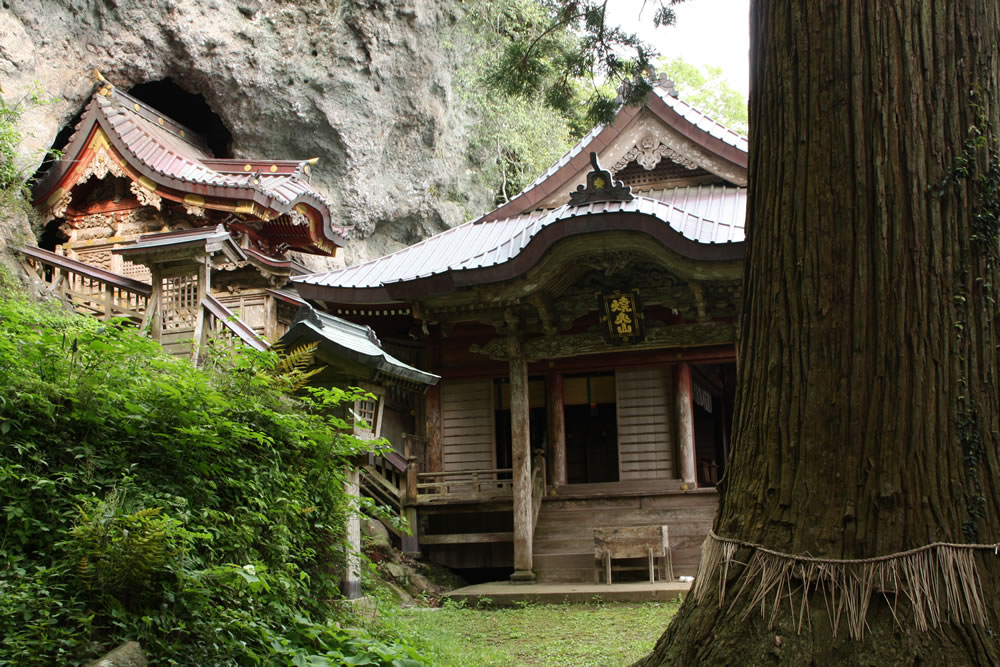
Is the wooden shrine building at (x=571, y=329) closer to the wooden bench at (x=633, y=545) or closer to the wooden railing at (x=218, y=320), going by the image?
the wooden bench at (x=633, y=545)

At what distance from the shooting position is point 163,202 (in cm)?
1661

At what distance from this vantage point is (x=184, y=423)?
15.8ft

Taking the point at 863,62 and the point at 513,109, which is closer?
the point at 863,62

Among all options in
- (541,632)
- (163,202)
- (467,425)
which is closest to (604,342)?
(467,425)

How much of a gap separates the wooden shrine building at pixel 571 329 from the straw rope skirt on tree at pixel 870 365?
7.54 meters

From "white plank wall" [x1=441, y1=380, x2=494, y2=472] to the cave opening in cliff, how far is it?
1039cm

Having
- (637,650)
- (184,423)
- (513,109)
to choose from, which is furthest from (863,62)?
(513,109)

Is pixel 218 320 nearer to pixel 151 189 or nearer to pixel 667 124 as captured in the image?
pixel 151 189

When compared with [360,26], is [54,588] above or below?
below

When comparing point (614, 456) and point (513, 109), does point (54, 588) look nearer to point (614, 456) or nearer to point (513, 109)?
point (614, 456)

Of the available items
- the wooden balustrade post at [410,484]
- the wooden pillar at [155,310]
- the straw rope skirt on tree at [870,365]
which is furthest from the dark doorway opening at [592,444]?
the straw rope skirt on tree at [870,365]

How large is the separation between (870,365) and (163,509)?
340cm

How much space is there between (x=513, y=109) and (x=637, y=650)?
71.1ft

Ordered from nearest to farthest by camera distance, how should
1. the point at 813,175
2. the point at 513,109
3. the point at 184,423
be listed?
Result: the point at 813,175 < the point at 184,423 < the point at 513,109
